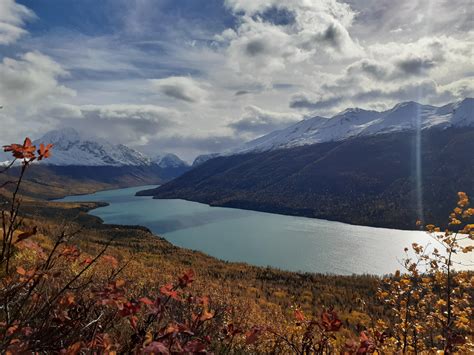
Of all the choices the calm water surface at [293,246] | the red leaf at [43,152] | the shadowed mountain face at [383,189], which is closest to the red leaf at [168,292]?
the red leaf at [43,152]

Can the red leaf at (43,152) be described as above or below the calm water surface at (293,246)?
above

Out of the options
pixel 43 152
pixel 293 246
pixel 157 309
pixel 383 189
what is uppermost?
pixel 383 189

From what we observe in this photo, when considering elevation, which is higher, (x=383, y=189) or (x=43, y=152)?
(x=383, y=189)

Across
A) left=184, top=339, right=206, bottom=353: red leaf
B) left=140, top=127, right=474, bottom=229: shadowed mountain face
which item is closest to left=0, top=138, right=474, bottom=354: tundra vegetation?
left=184, top=339, right=206, bottom=353: red leaf

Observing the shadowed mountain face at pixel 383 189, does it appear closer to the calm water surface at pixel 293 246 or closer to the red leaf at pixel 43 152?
the calm water surface at pixel 293 246

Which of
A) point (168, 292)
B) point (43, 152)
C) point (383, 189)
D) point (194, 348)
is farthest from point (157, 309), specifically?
point (383, 189)

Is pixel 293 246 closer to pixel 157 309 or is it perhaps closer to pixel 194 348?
pixel 157 309

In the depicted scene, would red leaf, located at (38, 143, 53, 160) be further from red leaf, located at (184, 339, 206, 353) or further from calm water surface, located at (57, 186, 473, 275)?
calm water surface, located at (57, 186, 473, 275)

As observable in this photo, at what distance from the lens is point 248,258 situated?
185ft

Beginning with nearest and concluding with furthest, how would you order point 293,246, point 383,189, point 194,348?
point 194,348 → point 293,246 → point 383,189

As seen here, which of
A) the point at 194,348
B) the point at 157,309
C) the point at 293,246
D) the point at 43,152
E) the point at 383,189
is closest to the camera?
the point at 194,348

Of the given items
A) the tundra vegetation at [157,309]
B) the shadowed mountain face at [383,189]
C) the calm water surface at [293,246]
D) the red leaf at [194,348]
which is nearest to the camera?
the red leaf at [194,348]

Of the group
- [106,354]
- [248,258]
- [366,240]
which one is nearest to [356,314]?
[106,354]

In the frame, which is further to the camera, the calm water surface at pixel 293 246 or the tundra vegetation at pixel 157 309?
the calm water surface at pixel 293 246
